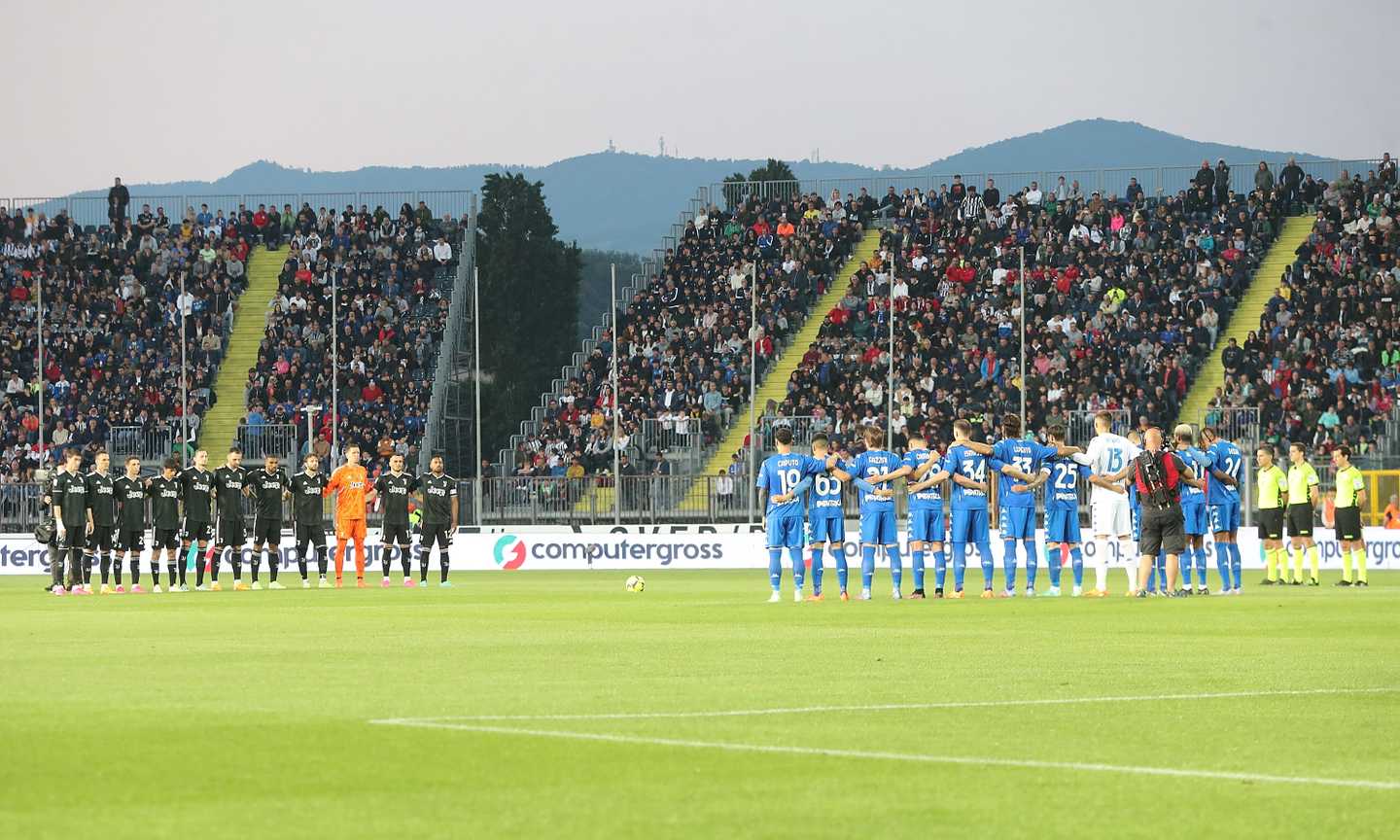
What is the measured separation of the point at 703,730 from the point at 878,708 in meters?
1.50

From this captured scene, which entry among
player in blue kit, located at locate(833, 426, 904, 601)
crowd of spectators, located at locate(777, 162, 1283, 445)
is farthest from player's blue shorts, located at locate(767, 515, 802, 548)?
crowd of spectators, located at locate(777, 162, 1283, 445)

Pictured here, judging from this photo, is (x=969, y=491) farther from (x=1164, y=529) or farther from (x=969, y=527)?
(x=1164, y=529)

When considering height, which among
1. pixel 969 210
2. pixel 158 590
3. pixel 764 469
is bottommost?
pixel 158 590

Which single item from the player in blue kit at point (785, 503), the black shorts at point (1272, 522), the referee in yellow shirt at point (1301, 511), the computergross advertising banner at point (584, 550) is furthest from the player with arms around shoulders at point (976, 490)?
the computergross advertising banner at point (584, 550)

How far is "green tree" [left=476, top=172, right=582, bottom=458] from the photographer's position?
3339 inches

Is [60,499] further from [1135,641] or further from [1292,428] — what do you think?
[1292,428]

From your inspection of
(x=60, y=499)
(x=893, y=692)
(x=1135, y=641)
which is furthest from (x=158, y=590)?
(x=893, y=692)

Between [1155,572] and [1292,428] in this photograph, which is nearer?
[1155,572]

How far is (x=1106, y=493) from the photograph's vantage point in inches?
1177

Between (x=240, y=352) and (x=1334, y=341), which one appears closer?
(x=1334, y=341)

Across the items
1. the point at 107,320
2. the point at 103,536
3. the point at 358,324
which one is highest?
the point at 107,320

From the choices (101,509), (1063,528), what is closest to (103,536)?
(101,509)

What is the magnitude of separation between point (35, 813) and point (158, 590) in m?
27.5

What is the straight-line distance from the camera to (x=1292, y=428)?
4641 cm
